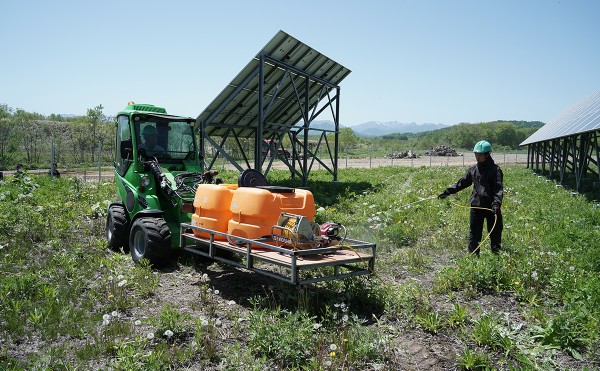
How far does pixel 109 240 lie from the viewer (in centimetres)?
866

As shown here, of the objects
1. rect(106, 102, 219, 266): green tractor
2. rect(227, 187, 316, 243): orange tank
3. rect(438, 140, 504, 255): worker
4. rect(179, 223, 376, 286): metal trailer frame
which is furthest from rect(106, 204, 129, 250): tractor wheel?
rect(438, 140, 504, 255): worker

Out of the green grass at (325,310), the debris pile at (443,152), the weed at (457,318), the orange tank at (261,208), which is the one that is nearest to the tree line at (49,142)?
the green grass at (325,310)

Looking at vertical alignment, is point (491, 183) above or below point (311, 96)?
below

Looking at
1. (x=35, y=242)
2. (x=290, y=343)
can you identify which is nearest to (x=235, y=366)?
(x=290, y=343)

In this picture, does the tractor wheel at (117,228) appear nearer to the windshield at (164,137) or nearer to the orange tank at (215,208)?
the windshield at (164,137)

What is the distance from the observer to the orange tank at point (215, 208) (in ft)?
21.8

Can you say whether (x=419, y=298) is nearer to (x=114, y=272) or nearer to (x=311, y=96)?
(x=114, y=272)

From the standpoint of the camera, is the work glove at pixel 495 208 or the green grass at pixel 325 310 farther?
the work glove at pixel 495 208

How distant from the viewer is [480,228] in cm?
763

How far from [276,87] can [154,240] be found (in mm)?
9082

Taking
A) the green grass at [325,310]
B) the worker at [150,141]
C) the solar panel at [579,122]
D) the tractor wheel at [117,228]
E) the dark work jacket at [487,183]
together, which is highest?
the solar panel at [579,122]

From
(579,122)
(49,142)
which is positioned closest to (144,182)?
(579,122)

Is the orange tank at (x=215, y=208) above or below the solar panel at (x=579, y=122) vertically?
below

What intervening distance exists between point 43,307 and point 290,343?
3025 millimetres
